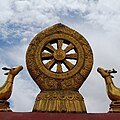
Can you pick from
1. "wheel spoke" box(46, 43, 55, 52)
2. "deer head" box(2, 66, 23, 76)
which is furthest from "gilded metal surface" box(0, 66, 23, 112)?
"wheel spoke" box(46, 43, 55, 52)

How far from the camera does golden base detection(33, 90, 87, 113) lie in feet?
26.2

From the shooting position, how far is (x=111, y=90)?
8219 mm

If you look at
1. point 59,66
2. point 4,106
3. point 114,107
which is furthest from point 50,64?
point 114,107

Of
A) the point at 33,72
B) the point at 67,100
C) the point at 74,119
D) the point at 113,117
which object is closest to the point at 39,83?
the point at 33,72

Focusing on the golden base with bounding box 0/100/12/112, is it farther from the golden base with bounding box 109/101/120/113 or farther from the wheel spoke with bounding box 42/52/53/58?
the golden base with bounding box 109/101/120/113

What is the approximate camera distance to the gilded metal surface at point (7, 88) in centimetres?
800

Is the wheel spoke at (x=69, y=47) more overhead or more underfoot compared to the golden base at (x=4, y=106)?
more overhead

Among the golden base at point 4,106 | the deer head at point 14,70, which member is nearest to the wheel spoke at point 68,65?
the deer head at point 14,70

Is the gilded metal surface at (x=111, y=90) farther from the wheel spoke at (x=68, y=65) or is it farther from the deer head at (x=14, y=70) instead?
the deer head at (x=14, y=70)

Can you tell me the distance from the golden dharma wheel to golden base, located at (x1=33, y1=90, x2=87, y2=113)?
20 centimetres

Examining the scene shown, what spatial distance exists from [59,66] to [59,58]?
0.21 meters

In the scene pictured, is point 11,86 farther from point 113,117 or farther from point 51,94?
point 113,117

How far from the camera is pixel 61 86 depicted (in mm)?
8367

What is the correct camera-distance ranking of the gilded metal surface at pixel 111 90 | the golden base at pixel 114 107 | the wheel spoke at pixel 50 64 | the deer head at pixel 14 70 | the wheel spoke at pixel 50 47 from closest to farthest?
the golden base at pixel 114 107
the gilded metal surface at pixel 111 90
the deer head at pixel 14 70
the wheel spoke at pixel 50 64
the wheel spoke at pixel 50 47
